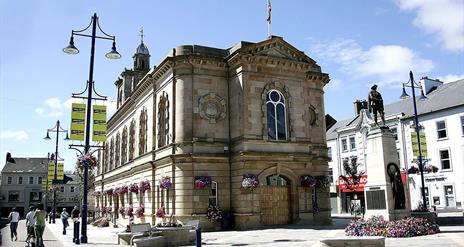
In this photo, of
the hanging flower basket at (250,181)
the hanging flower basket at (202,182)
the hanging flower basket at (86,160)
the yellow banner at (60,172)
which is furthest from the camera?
the yellow banner at (60,172)

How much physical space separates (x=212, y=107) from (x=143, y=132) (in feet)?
30.2

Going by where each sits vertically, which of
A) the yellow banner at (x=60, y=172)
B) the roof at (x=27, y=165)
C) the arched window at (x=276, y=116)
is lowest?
the yellow banner at (x=60, y=172)

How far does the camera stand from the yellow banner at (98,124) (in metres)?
20.1

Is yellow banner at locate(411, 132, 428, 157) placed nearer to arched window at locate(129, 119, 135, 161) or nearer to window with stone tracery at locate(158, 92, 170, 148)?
window with stone tracery at locate(158, 92, 170, 148)

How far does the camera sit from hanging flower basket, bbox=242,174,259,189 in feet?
79.2

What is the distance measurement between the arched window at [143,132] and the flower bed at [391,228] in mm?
19643

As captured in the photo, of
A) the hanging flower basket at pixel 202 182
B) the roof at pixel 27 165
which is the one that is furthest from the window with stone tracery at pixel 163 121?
the roof at pixel 27 165

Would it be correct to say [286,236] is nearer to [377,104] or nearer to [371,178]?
[371,178]

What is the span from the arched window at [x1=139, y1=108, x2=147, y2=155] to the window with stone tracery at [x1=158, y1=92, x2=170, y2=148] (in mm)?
4248

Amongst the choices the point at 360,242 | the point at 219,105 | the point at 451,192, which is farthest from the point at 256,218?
the point at 451,192

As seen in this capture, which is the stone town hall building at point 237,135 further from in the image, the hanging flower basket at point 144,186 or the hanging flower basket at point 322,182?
the hanging flower basket at point 322,182

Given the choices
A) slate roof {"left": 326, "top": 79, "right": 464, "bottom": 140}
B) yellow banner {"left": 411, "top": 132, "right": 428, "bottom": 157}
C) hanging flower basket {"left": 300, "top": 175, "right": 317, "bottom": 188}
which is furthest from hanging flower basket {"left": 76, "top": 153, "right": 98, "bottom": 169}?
slate roof {"left": 326, "top": 79, "right": 464, "bottom": 140}

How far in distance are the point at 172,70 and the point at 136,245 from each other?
13708 millimetres

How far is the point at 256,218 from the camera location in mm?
24500
